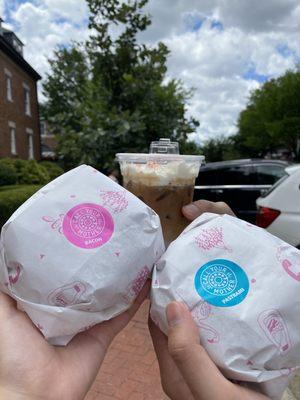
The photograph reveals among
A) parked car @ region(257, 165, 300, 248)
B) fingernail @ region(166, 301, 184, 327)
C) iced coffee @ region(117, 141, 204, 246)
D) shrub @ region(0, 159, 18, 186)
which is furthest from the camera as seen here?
shrub @ region(0, 159, 18, 186)

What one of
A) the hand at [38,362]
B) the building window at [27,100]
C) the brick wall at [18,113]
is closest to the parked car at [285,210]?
the hand at [38,362]

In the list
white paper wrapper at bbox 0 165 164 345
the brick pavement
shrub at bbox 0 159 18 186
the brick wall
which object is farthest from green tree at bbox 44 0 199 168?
the brick wall

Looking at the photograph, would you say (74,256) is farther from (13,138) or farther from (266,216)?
(13,138)

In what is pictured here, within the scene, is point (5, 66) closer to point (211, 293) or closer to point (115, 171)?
point (115, 171)

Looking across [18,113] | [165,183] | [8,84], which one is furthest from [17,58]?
[165,183]

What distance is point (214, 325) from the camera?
1.25 meters

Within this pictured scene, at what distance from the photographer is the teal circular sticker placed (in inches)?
49.6

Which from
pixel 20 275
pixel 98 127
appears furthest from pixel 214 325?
pixel 98 127

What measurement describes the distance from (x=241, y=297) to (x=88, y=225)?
1.93 ft

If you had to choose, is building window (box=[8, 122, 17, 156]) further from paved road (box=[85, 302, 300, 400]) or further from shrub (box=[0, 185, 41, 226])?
paved road (box=[85, 302, 300, 400])

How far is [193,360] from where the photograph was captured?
118 centimetres

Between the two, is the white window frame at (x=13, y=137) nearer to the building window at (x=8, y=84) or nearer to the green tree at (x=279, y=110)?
the building window at (x=8, y=84)

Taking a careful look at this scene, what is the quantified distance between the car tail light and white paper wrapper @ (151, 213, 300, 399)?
3827mm

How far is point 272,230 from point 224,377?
13.2 ft
